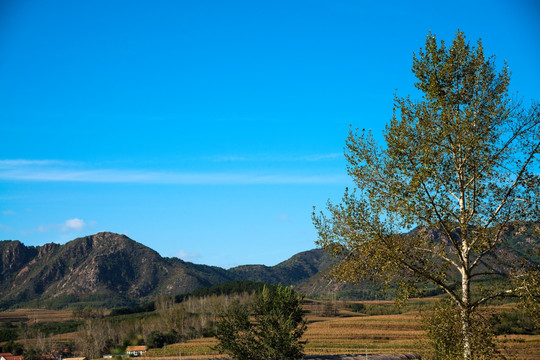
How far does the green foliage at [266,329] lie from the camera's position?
31953 millimetres

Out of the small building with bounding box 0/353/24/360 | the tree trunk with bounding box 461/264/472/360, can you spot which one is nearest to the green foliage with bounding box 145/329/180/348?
the small building with bounding box 0/353/24/360

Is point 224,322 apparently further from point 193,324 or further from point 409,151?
point 193,324

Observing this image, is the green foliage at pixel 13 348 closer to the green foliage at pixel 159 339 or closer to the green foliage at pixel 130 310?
the green foliage at pixel 159 339

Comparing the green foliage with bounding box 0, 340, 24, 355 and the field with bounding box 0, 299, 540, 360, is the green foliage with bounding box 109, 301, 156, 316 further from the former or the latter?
the green foliage with bounding box 0, 340, 24, 355

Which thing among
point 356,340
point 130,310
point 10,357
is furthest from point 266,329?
point 130,310

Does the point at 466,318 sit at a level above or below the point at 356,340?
above

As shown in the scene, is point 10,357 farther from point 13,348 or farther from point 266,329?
point 266,329

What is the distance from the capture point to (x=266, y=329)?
32688mm

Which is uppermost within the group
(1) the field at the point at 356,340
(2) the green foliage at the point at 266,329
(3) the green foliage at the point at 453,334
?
(3) the green foliage at the point at 453,334

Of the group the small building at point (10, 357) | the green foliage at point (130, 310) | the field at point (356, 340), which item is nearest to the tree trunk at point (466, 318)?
the field at point (356, 340)

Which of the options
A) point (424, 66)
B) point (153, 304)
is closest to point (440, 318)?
point (424, 66)

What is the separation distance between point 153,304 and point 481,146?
7536 inches

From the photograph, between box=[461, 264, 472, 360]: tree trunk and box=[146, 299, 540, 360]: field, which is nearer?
box=[461, 264, 472, 360]: tree trunk

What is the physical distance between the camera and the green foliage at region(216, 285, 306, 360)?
32.0m
